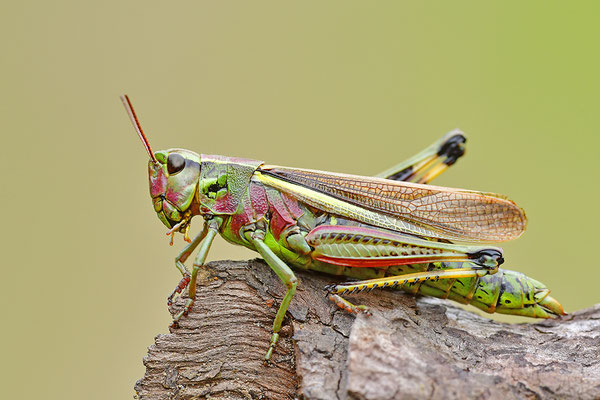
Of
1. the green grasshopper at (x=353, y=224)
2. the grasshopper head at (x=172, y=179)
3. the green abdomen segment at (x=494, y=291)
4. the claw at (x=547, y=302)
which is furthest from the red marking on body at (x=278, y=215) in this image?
the claw at (x=547, y=302)

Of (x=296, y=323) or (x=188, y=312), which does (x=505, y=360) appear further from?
(x=188, y=312)

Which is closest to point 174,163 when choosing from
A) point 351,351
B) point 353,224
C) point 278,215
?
point 278,215

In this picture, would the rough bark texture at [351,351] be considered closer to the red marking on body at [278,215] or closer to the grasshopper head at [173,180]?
the red marking on body at [278,215]

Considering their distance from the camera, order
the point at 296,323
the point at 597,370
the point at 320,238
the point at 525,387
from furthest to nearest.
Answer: the point at 320,238 < the point at 296,323 < the point at 597,370 < the point at 525,387

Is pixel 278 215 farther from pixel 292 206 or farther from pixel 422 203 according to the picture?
pixel 422 203

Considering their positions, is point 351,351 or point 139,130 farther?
point 139,130

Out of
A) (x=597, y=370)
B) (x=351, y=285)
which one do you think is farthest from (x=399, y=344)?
(x=597, y=370)

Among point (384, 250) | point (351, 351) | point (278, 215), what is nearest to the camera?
point (351, 351)
